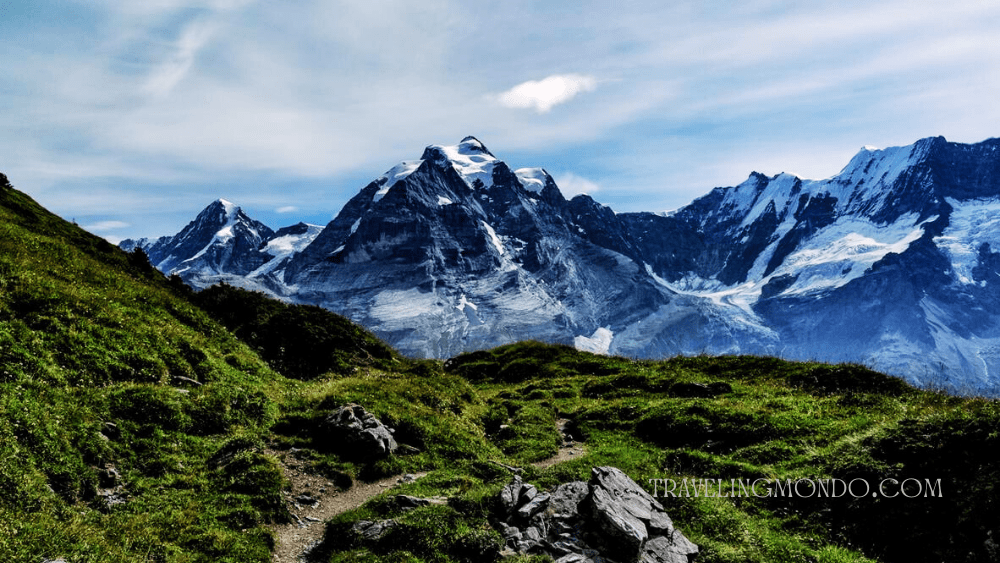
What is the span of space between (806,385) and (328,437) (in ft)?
105

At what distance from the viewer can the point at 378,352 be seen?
154 feet

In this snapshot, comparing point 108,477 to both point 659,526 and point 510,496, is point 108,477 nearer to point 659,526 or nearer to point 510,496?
point 510,496

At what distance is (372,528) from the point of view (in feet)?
54.7

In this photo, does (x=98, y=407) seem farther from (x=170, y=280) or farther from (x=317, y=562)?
(x=170, y=280)

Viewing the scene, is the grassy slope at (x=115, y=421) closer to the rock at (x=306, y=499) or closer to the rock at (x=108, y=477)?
the rock at (x=108, y=477)

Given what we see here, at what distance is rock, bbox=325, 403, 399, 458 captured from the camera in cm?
2342

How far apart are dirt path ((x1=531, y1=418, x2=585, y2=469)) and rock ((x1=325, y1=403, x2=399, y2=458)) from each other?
7.49 meters

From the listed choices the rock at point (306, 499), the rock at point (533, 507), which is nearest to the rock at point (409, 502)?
the rock at point (533, 507)

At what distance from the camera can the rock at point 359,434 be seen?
23422 mm

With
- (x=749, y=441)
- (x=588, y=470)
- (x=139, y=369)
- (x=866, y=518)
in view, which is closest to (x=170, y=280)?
(x=139, y=369)

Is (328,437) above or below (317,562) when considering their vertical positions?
above

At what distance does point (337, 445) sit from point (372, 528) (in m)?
7.61

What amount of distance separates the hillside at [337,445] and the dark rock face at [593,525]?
0.84m

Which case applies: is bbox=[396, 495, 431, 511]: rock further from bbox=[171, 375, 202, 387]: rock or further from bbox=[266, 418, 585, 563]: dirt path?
bbox=[171, 375, 202, 387]: rock
